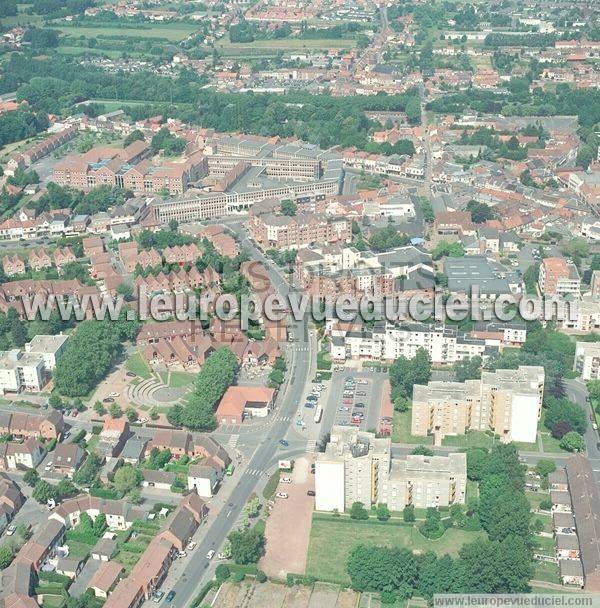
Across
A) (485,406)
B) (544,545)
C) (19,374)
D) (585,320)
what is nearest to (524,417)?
(485,406)

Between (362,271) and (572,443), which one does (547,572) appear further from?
(362,271)

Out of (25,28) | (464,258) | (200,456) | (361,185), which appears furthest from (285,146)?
(25,28)

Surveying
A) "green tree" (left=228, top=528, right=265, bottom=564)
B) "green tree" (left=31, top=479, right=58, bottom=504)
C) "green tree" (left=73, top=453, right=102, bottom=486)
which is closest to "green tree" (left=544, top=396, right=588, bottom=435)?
"green tree" (left=228, top=528, right=265, bottom=564)

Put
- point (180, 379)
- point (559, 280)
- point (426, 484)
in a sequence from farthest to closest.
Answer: point (559, 280)
point (180, 379)
point (426, 484)

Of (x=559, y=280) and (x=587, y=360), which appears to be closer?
(x=587, y=360)

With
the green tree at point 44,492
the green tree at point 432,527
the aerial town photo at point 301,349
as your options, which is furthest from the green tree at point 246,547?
the green tree at point 44,492

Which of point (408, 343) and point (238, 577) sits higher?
point (408, 343)
